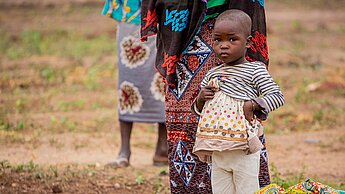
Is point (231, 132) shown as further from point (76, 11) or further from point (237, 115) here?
point (76, 11)

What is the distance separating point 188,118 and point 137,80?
5.93 ft

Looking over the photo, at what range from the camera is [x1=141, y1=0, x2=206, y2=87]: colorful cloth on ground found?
12.4 ft

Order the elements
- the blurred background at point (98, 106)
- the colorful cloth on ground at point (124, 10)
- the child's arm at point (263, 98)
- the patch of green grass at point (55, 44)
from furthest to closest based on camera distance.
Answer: the patch of green grass at point (55, 44) < the colorful cloth on ground at point (124, 10) < the blurred background at point (98, 106) < the child's arm at point (263, 98)

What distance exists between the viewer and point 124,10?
551 centimetres

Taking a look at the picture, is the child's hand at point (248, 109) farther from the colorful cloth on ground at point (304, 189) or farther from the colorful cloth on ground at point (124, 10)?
the colorful cloth on ground at point (124, 10)

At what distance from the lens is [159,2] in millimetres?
3939

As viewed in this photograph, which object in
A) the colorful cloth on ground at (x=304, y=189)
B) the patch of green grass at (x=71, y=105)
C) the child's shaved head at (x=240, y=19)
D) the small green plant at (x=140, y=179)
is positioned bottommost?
the small green plant at (x=140, y=179)

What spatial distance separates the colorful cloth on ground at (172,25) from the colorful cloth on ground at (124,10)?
1422 mm

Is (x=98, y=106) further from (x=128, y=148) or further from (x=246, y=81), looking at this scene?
(x=246, y=81)

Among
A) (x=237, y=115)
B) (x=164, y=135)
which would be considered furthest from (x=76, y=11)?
(x=237, y=115)

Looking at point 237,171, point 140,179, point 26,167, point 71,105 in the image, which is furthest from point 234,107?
point 71,105

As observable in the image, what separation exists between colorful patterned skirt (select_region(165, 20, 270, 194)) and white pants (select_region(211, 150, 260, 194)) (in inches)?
19.4

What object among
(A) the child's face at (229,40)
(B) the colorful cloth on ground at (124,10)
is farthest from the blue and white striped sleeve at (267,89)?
(B) the colorful cloth on ground at (124,10)

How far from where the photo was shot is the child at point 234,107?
3201 millimetres
